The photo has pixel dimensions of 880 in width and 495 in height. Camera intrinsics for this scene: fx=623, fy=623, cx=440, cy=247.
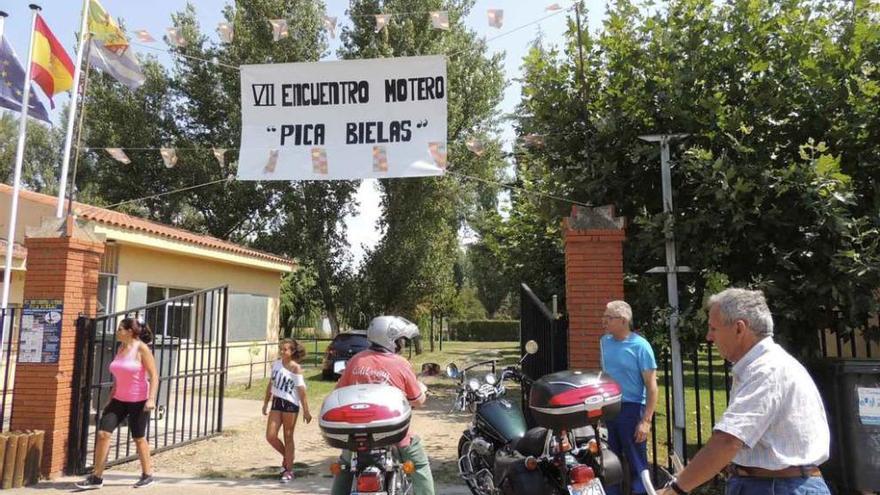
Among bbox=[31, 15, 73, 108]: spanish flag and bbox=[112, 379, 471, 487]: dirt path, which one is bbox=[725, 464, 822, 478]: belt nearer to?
bbox=[112, 379, 471, 487]: dirt path

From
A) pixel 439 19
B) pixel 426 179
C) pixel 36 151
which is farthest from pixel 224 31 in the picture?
pixel 36 151

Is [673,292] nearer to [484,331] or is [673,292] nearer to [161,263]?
[161,263]

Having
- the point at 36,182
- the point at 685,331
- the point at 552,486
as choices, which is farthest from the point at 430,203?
the point at 36,182

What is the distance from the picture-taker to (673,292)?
5.86 meters

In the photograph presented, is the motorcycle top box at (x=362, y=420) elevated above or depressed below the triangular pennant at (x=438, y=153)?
below

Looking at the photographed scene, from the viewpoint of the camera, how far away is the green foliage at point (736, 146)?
543cm

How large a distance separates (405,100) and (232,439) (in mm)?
5639

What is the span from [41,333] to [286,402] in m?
2.80

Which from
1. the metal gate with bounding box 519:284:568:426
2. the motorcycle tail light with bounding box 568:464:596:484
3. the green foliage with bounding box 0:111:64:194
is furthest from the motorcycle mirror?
the green foliage with bounding box 0:111:64:194

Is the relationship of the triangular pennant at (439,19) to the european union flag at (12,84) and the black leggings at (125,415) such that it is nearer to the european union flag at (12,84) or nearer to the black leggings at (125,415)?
the black leggings at (125,415)

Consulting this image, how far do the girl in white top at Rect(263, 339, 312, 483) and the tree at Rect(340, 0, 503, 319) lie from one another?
14.7 m

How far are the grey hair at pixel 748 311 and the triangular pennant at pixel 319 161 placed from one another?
5312mm

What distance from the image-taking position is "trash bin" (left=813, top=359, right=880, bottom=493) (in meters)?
5.00

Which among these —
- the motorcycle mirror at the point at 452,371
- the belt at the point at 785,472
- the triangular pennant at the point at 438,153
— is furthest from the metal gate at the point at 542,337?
the belt at the point at 785,472
